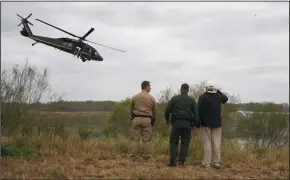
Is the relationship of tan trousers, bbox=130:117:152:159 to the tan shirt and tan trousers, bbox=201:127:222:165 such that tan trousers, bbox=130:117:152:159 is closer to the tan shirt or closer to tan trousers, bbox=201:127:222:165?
the tan shirt

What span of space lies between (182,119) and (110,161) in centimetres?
196

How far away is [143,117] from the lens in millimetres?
8703

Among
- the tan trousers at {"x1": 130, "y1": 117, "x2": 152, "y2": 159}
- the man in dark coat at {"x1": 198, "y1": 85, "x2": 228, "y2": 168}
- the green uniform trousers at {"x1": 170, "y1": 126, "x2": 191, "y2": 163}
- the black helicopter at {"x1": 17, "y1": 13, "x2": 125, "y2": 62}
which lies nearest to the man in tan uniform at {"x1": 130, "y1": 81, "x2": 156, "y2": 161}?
the tan trousers at {"x1": 130, "y1": 117, "x2": 152, "y2": 159}

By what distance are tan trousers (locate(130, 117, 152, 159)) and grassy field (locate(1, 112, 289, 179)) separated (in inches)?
10.9

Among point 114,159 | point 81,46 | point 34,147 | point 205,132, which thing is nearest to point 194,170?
point 205,132

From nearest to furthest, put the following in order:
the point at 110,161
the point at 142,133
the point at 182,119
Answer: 1. the point at 182,119
2. the point at 110,161
3. the point at 142,133

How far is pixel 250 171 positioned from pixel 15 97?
36.2 ft

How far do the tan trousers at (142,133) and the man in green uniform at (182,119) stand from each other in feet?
2.21

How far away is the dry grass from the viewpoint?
22.8ft

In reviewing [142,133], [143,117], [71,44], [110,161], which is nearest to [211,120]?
[143,117]

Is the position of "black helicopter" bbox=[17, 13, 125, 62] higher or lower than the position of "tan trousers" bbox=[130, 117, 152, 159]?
higher

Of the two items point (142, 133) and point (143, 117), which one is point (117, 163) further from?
point (143, 117)

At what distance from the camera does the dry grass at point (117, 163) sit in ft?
22.8

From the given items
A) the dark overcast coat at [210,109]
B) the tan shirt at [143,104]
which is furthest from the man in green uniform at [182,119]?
the tan shirt at [143,104]
